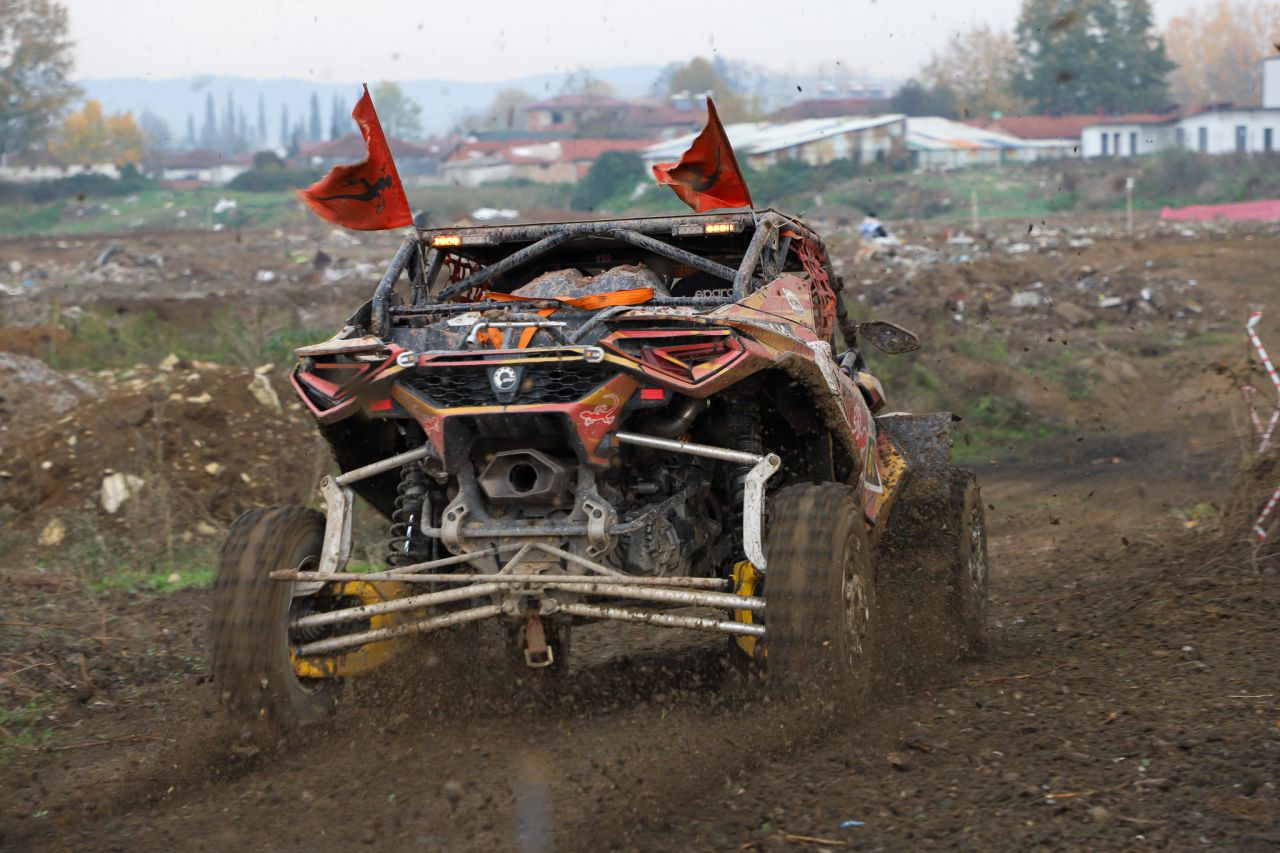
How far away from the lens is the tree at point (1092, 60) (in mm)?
53219

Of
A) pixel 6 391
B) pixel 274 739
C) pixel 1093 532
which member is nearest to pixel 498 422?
pixel 274 739

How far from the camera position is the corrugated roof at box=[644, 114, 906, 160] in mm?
51500

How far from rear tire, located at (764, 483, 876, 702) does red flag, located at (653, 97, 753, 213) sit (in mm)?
1887

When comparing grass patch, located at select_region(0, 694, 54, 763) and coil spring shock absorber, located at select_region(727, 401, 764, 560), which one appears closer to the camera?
coil spring shock absorber, located at select_region(727, 401, 764, 560)

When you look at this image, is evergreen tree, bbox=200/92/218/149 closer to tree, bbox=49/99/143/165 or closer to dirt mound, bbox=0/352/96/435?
tree, bbox=49/99/143/165

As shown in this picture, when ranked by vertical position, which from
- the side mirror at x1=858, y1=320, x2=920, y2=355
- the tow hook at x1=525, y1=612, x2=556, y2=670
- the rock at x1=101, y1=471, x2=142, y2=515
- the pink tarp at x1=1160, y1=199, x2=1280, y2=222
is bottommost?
the pink tarp at x1=1160, y1=199, x2=1280, y2=222

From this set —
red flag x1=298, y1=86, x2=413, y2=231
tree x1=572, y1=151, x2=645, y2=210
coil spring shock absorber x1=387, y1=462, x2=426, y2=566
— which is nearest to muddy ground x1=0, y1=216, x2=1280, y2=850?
coil spring shock absorber x1=387, y1=462, x2=426, y2=566

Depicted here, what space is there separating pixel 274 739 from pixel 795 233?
3.38m

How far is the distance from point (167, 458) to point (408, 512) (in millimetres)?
6719

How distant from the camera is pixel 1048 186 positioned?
5703 centimetres

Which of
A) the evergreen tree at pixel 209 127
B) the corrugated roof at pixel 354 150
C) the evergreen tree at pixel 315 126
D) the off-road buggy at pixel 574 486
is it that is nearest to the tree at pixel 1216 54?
the corrugated roof at pixel 354 150

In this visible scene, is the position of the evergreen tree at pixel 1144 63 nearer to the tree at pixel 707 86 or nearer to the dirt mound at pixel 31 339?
the tree at pixel 707 86

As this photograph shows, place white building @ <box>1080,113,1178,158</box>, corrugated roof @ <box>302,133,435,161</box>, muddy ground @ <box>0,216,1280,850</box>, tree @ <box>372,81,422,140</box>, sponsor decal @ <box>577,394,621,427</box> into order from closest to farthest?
muddy ground @ <box>0,216,1280,850</box>, sponsor decal @ <box>577,394,621,427</box>, white building @ <box>1080,113,1178,158</box>, corrugated roof @ <box>302,133,435,161</box>, tree @ <box>372,81,422,140</box>

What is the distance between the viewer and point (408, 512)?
20.9 feet
